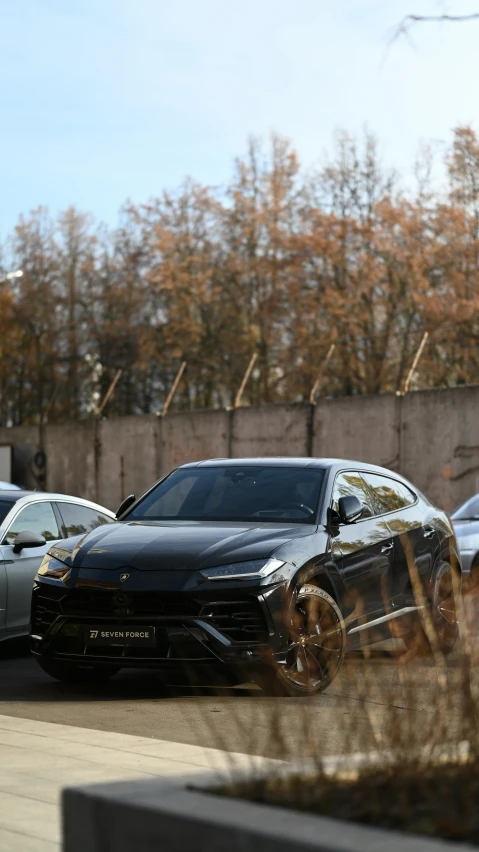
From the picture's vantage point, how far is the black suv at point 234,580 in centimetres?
820

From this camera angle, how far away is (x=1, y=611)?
34.3 feet

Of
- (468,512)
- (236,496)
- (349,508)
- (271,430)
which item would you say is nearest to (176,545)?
(236,496)

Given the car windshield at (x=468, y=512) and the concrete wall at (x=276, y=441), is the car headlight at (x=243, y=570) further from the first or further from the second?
the concrete wall at (x=276, y=441)

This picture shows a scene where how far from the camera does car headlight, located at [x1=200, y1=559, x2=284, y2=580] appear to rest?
324 inches

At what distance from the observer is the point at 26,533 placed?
10688 millimetres

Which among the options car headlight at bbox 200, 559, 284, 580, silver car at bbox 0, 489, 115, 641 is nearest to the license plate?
car headlight at bbox 200, 559, 284, 580

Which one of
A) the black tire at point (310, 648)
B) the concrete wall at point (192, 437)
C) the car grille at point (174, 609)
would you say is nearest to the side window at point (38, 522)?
the car grille at point (174, 609)

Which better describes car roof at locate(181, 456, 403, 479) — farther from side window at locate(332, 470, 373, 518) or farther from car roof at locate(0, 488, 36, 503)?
car roof at locate(0, 488, 36, 503)

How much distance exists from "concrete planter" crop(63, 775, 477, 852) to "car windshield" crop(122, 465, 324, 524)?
5968mm

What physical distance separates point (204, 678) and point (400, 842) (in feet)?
21.4

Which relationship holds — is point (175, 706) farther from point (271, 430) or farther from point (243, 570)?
point (271, 430)

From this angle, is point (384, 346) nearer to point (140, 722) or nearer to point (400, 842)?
point (140, 722)

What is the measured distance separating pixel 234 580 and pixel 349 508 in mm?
1380

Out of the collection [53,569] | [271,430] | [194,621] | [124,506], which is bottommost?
[194,621]
